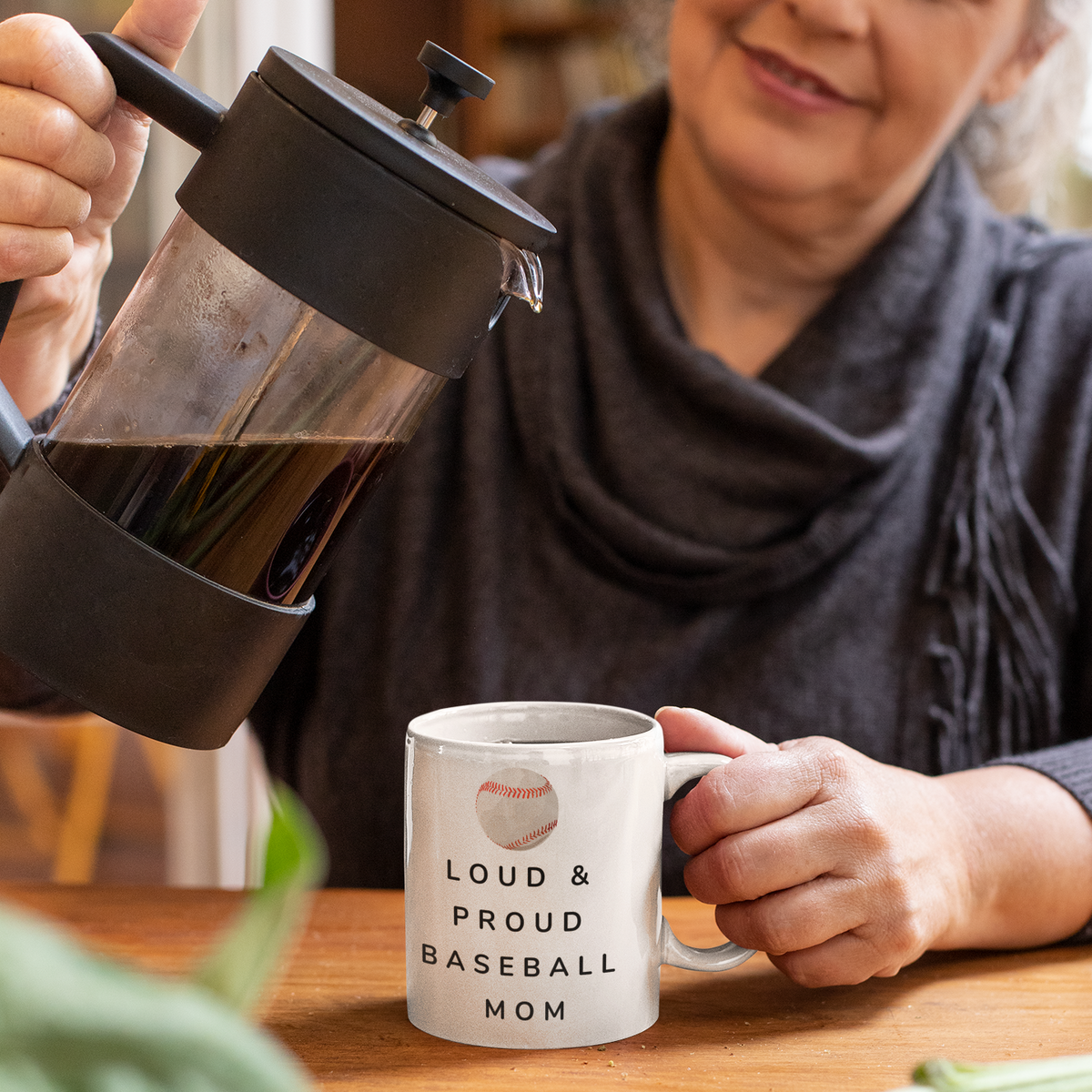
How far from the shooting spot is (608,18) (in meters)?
2.88

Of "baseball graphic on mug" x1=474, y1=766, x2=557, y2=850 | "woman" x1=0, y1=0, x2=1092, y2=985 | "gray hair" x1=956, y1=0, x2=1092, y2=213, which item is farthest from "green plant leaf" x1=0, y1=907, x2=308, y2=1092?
"gray hair" x1=956, y1=0, x2=1092, y2=213

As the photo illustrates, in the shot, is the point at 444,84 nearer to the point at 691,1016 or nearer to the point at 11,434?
the point at 11,434

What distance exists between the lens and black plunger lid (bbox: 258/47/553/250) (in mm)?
431

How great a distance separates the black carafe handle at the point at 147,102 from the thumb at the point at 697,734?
0.30m

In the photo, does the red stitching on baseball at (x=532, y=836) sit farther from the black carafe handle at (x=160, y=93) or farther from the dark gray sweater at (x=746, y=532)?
the dark gray sweater at (x=746, y=532)

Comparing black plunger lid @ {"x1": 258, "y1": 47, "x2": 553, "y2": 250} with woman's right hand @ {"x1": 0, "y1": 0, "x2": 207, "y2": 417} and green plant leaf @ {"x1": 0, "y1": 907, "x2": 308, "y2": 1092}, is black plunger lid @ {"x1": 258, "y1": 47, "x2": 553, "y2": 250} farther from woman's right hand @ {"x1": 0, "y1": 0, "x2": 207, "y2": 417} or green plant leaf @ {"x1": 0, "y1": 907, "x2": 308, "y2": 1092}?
green plant leaf @ {"x1": 0, "y1": 907, "x2": 308, "y2": 1092}

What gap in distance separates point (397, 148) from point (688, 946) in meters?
0.34

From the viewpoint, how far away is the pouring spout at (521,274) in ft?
1.54

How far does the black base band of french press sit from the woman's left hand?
21cm

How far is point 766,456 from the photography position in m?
1.00

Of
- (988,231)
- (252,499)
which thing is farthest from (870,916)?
(988,231)

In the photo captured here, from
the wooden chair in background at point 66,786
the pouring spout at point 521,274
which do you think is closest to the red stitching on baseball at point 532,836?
the pouring spout at point 521,274

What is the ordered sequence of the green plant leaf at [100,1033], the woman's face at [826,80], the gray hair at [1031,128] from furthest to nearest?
1. the gray hair at [1031,128]
2. the woman's face at [826,80]
3. the green plant leaf at [100,1033]

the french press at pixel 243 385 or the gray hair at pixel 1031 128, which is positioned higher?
the gray hair at pixel 1031 128
